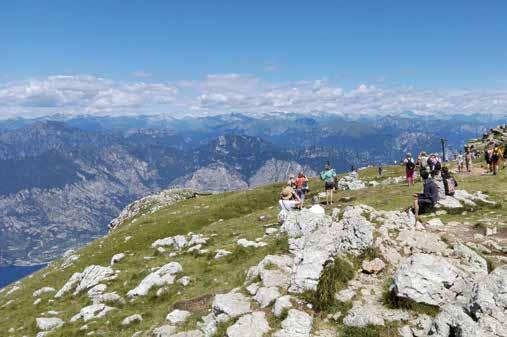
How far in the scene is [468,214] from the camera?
33.4m

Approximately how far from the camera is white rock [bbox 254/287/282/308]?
64.6 ft

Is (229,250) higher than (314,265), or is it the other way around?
(314,265)

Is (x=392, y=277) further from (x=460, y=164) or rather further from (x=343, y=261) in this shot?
(x=460, y=164)

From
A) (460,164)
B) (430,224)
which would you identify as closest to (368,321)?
(430,224)

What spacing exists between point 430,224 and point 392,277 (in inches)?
483

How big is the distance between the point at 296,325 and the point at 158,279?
45.5ft

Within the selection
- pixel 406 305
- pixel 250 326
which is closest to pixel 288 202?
pixel 250 326

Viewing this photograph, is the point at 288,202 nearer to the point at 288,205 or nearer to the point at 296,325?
the point at 288,205

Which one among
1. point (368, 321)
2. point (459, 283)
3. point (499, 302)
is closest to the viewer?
point (499, 302)

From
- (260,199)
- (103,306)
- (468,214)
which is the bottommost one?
(260,199)

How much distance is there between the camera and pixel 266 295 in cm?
2008

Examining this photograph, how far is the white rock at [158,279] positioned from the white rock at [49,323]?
15.5 feet

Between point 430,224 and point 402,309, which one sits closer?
point 402,309

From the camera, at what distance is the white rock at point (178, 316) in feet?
71.1
